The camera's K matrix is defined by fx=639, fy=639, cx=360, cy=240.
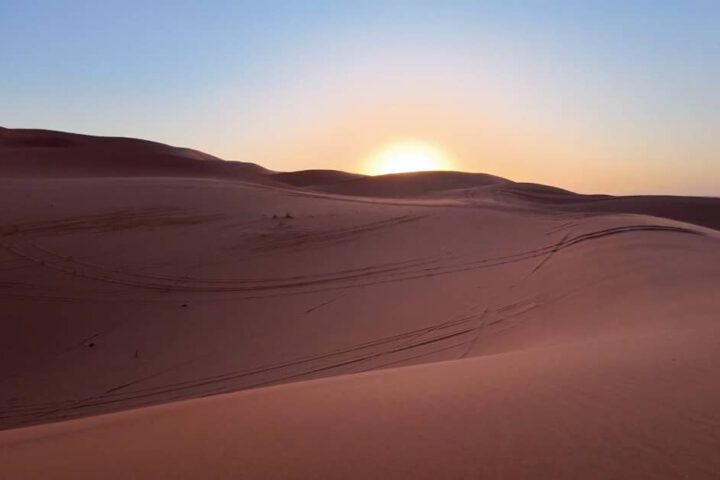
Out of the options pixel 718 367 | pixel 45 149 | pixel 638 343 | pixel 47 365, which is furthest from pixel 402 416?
pixel 45 149

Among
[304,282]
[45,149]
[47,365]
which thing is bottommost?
[47,365]

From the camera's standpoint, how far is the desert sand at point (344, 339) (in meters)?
2.72

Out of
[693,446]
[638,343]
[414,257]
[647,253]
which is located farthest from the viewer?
[414,257]

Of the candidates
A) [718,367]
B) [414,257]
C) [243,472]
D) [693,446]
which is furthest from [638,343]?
[414,257]

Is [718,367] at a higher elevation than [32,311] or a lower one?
higher

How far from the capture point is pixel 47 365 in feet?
23.5

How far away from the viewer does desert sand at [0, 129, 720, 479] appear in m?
2.72

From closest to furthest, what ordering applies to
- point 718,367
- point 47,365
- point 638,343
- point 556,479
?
point 556,479 → point 718,367 → point 638,343 → point 47,365

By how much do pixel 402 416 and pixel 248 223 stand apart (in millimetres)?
11166

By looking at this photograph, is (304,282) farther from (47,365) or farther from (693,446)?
(693,446)

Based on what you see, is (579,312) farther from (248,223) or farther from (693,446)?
(248,223)

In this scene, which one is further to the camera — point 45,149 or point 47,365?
point 45,149

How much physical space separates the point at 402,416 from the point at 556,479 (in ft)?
3.26

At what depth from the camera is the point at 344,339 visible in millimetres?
7441
